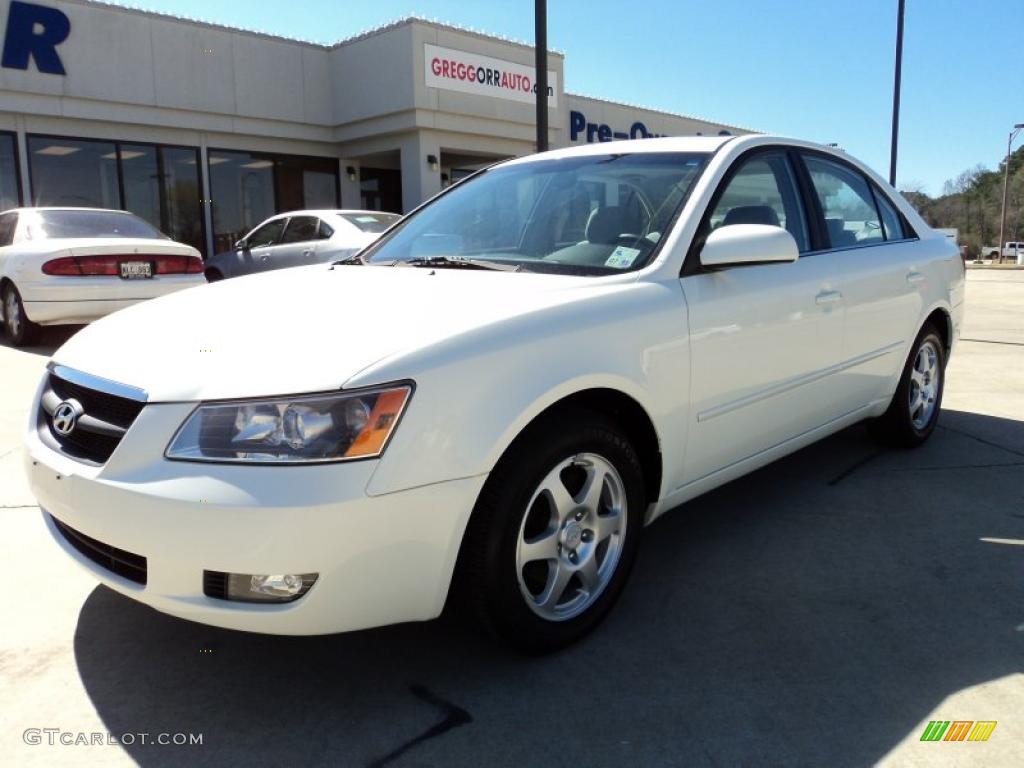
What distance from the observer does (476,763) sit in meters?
2.06

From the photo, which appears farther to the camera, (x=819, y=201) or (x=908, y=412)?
(x=908, y=412)

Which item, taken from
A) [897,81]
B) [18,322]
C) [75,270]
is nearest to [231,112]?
[18,322]

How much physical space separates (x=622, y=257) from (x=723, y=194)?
1.83ft

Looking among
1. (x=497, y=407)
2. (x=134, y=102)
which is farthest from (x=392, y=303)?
(x=134, y=102)

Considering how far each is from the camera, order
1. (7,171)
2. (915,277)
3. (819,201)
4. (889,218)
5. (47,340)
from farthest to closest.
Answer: (7,171) → (47,340) → (889,218) → (915,277) → (819,201)

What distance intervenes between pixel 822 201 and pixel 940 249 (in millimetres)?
1328

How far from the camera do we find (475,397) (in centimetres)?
220

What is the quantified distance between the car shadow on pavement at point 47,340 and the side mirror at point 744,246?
726 cm

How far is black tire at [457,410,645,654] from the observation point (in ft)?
7.45

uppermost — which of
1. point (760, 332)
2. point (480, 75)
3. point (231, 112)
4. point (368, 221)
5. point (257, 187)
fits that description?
point (480, 75)

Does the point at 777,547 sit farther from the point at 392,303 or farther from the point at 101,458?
the point at 101,458

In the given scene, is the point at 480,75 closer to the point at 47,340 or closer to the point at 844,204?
the point at 47,340

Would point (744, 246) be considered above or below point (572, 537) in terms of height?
above

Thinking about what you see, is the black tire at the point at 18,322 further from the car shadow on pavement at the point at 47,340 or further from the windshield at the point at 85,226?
the windshield at the point at 85,226
